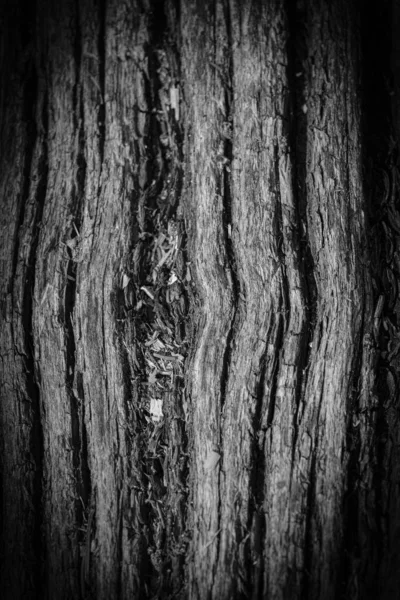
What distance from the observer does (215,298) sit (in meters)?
1.10

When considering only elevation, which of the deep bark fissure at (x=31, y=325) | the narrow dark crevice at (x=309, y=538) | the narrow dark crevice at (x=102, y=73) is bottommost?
the narrow dark crevice at (x=309, y=538)

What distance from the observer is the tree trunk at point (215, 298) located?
1101 mm

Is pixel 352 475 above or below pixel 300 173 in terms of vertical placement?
below

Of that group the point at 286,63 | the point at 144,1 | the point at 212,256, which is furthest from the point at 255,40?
the point at 212,256

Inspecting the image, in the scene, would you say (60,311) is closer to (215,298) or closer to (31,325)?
(31,325)

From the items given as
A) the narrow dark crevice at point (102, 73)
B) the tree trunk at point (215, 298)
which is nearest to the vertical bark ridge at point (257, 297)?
the tree trunk at point (215, 298)

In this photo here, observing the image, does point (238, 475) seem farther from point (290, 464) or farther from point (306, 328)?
point (306, 328)

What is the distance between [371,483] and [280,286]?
51 cm

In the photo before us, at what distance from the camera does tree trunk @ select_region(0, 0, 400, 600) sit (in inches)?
43.3

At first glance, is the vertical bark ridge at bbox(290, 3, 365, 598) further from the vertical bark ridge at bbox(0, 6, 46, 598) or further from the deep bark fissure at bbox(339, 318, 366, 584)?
A: the vertical bark ridge at bbox(0, 6, 46, 598)

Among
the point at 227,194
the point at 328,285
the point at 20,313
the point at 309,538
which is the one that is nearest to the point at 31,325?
the point at 20,313

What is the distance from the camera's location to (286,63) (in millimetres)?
1106

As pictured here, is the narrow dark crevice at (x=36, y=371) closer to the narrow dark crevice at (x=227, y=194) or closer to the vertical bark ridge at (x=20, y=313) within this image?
the vertical bark ridge at (x=20, y=313)

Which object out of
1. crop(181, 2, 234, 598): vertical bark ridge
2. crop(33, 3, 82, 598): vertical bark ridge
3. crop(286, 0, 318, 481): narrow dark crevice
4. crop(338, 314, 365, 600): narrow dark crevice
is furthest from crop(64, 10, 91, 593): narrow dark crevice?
crop(338, 314, 365, 600): narrow dark crevice
